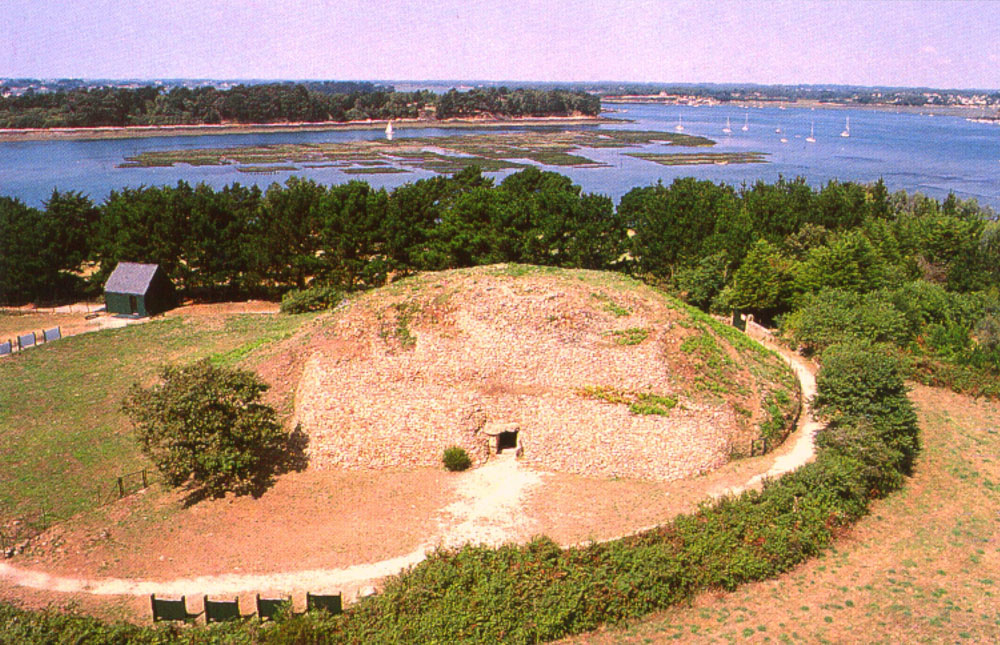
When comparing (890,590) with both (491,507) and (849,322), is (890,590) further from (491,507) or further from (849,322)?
(849,322)

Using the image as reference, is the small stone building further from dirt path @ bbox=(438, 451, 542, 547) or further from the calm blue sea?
the calm blue sea

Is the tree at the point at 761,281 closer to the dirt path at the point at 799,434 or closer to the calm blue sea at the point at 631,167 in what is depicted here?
the dirt path at the point at 799,434

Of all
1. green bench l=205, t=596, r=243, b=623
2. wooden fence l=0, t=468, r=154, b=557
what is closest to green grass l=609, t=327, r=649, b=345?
green bench l=205, t=596, r=243, b=623

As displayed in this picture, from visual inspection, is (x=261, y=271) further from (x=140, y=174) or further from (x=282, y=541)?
(x=140, y=174)

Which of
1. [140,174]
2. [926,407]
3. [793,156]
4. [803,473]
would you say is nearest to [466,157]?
[140,174]

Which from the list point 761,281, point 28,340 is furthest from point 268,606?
point 761,281
